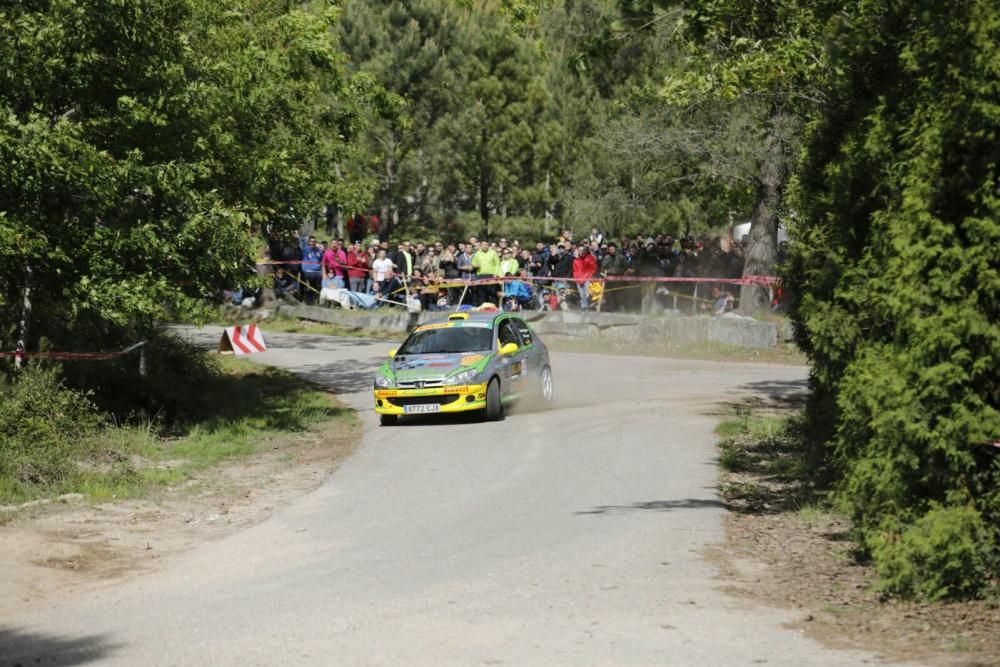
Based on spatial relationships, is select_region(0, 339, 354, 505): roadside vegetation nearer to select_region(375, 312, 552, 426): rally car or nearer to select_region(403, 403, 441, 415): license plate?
select_region(375, 312, 552, 426): rally car

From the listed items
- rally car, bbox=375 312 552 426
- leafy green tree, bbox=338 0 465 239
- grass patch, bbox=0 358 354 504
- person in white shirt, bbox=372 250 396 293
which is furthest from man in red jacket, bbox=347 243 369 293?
rally car, bbox=375 312 552 426

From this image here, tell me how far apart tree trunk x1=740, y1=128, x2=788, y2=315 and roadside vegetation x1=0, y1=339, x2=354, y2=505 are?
42.7 ft

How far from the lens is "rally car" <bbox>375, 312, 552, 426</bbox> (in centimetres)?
2039

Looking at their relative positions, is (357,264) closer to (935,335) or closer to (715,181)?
(715,181)

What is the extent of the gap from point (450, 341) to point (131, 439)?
5.74 m

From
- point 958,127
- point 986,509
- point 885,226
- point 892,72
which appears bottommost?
point 986,509

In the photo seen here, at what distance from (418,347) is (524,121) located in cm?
3218

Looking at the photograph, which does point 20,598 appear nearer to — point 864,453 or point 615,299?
point 864,453

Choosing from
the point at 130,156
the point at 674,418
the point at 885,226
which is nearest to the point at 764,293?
the point at 674,418

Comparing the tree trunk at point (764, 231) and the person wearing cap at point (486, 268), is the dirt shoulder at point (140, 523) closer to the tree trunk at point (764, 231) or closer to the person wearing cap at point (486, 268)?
the person wearing cap at point (486, 268)

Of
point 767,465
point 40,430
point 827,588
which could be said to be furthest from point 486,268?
point 827,588

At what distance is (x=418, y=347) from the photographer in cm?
2180

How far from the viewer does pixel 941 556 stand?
9.35 meters

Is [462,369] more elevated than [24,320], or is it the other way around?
[24,320]
